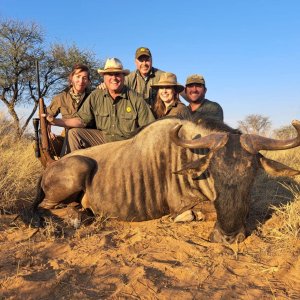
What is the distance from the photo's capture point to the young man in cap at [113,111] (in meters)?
4.98

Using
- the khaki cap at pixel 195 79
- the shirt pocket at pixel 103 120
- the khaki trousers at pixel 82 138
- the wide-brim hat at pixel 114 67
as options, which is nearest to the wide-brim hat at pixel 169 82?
the khaki cap at pixel 195 79

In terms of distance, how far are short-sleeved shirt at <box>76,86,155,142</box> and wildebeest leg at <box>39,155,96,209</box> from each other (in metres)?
1.14

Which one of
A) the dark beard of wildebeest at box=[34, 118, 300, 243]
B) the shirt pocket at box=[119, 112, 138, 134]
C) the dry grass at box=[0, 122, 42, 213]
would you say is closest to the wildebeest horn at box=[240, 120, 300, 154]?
the dark beard of wildebeest at box=[34, 118, 300, 243]

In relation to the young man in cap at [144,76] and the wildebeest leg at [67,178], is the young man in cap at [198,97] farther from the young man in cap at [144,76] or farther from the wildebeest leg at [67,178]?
the wildebeest leg at [67,178]

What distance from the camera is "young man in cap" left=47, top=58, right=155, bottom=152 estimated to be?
4.98m

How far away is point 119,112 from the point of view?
16.5 feet

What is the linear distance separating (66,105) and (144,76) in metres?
1.63

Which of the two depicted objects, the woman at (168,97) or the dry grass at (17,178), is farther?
the woman at (168,97)

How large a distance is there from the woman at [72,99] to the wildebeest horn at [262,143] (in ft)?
10.3

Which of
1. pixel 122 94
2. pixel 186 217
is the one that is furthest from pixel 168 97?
pixel 186 217

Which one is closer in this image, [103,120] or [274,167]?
[274,167]

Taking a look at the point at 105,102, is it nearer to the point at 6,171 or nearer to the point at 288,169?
the point at 6,171

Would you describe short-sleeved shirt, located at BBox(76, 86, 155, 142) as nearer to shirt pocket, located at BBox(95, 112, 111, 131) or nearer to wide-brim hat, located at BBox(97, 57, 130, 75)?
shirt pocket, located at BBox(95, 112, 111, 131)

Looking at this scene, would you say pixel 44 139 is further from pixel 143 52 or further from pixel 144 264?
pixel 144 264
